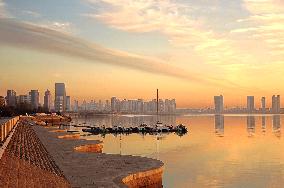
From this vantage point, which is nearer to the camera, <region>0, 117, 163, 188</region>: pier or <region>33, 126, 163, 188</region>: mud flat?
<region>0, 117, 163, 188</region>: pier

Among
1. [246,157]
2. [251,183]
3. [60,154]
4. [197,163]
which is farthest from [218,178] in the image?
[246,157]

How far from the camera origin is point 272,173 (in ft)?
119

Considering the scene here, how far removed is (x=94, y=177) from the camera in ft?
60.3

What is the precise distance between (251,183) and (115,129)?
7463 centimetres

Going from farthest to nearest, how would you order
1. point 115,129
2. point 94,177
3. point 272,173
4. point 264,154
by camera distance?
point 115,129, point 264,154, point 272,173, point 94,177

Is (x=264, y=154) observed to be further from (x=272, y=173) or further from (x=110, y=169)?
(x=110, y=169)

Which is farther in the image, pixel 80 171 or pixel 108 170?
pixel 108 170

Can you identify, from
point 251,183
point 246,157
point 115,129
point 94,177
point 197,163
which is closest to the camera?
point 94,177

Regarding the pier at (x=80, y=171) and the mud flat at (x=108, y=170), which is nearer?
the pier at (x=80, y=171)

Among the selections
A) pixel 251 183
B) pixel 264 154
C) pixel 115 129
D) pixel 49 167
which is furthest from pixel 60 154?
pixel 115 129

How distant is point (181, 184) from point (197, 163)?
13442 mm

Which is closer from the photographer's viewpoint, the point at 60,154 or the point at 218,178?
the point at 60,154

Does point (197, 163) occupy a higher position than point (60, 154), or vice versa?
point (60, 154)

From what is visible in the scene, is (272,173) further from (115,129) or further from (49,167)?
(115,129)
